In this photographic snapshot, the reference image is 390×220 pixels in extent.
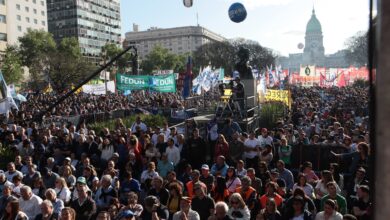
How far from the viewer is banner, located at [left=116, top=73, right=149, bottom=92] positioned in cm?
2320

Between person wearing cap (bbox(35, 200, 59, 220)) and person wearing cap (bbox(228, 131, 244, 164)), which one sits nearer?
person wearing cap (bbox(35, 200, 59, 220))

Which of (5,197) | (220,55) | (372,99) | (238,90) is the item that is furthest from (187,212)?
(220,55)

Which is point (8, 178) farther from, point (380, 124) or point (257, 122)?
point (257, 122)

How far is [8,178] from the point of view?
9648 millimetres

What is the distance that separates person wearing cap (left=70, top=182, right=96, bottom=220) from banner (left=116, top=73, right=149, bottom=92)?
1552cm

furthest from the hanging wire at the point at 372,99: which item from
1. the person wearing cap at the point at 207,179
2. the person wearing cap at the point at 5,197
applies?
the person wearing cap at the point at 5,197

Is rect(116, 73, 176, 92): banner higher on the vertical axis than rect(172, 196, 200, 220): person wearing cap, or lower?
higher

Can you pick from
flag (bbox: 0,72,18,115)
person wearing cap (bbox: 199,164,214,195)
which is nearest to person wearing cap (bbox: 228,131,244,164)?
person wearing cap (bbox: 199,164,214,195)

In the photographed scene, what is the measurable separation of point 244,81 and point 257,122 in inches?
89.3

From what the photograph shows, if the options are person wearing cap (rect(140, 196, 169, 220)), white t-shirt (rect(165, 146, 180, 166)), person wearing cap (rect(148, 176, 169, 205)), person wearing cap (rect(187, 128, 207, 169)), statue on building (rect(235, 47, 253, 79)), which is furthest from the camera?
statue on building (rect(235, 47, 253, 79))

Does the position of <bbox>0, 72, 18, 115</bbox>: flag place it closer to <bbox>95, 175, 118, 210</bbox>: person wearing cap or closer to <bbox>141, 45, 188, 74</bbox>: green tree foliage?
<bbox>95, 175, 118, 210</bbox>: person wearing cap

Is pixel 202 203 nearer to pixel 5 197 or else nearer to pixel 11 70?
pixel 5 197

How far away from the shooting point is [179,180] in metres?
9.95

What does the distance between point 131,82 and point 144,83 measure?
0.71m
